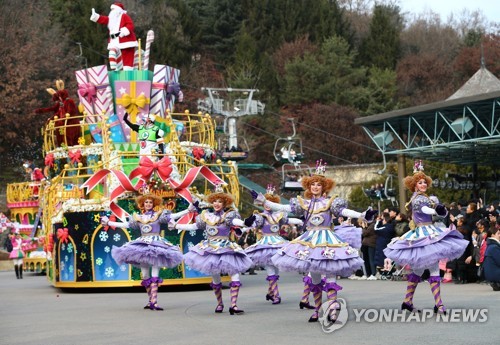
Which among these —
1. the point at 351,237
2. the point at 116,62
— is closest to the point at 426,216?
the point at 351,237

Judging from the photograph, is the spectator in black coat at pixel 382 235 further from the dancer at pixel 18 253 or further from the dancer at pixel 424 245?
the dancer at pixel 18 253

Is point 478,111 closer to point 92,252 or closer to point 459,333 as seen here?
point 92,252

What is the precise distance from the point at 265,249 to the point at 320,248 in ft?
13.6

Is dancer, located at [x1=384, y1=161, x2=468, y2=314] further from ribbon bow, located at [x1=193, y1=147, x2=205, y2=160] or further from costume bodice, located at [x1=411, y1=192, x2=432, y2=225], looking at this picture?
ribbon bow, located at [x1=193, y1=147, x2=205, y2=160]

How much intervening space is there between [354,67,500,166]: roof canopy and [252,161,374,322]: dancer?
50.5 feet

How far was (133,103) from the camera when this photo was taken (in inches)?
914

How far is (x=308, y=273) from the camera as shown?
1375 centimetres

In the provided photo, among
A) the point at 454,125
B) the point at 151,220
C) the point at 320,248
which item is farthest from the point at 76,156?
the point at 454,125

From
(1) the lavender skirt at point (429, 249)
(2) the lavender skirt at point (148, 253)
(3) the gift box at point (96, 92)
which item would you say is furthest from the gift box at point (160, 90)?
(1) the lavender skirt at point (429, 249)

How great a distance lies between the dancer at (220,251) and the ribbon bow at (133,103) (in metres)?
8.32

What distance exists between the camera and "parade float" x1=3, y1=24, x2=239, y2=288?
20734 millimetres

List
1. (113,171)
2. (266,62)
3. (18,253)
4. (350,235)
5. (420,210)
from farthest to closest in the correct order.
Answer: (266,62)
(18,253)
(113,171)
(350,235)
(420,210)

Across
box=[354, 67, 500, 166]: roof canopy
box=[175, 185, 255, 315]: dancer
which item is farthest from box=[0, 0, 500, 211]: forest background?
box=[175, 185, 255, 315]: dancer

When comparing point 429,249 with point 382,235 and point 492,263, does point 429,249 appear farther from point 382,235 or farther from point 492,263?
point 382,235
